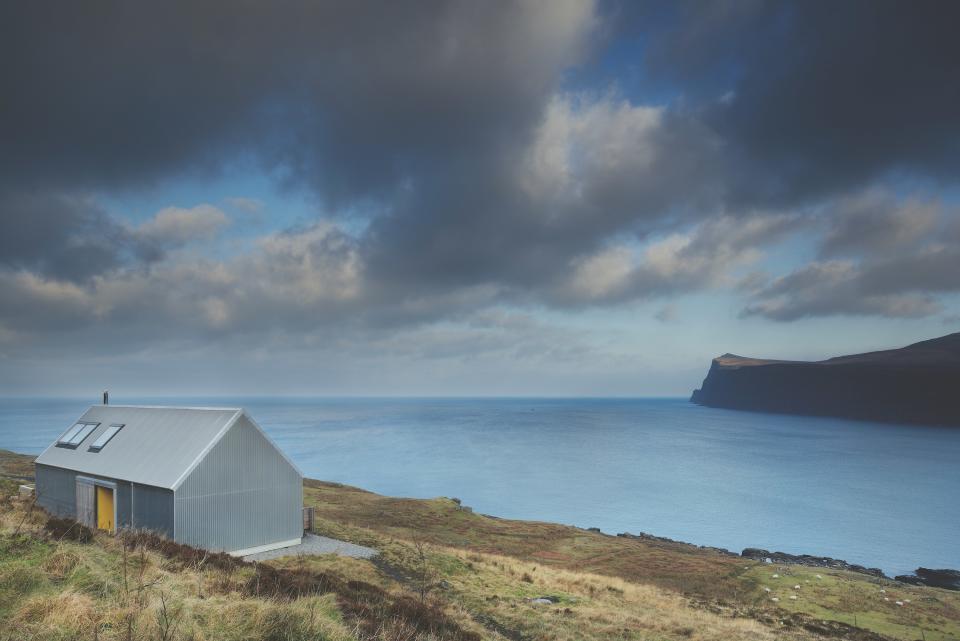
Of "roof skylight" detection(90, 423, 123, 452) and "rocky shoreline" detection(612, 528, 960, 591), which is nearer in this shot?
"roof skylight" detection(90, 423, 123, 452)

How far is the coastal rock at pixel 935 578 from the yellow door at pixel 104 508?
56.4m

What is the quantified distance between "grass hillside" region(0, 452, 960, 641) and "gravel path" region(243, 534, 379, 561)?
1109mm

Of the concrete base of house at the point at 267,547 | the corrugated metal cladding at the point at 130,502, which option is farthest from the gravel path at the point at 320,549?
the corrugated metal cladding at the point at 130,502

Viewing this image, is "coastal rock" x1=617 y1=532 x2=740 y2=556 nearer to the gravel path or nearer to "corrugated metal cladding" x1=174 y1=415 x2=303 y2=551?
the gravel path

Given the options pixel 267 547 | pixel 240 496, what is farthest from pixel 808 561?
pixel 240 496

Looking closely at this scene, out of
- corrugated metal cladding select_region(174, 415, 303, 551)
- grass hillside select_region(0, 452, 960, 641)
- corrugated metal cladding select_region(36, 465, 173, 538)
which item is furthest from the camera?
corrugated metal cladding select_region(174, 415, 303, 551)

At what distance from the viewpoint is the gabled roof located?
21.0 metres

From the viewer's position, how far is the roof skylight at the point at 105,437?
80.9 feet

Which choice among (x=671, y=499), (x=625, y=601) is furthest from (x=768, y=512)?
(x=625, y=601)

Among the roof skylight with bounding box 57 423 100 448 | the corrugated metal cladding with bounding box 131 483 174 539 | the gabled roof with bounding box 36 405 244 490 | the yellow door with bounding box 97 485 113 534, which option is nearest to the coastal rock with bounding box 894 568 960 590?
the gabled roof with bounding box 36 405 244 490

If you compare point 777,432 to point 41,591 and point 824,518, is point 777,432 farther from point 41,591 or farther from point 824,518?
point 41,591

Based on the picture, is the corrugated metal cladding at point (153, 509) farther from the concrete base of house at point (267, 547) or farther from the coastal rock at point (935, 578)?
the coastal rock at point (935, 578)

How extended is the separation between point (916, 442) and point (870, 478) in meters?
73.7

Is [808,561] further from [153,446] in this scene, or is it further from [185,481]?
[153,446]
